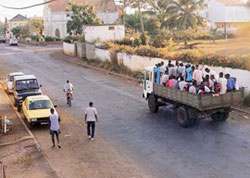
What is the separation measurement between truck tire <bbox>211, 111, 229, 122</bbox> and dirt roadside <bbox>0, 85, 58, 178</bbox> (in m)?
7.81

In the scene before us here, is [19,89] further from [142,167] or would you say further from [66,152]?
[142,167]

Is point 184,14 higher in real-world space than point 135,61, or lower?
higher

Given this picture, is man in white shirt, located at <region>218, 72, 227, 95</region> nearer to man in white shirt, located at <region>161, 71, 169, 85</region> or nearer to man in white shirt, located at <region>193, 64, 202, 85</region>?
man in white shirt, located at <region>193, 64, 202, 85</region>

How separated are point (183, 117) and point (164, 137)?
5.47ft

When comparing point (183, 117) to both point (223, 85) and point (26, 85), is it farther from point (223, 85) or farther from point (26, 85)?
point (26, 85)

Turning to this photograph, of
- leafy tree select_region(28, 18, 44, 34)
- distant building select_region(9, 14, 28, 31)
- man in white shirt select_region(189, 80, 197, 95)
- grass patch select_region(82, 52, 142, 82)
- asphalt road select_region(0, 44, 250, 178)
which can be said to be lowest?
asphalt road select_region(0, 44, 250, 178)

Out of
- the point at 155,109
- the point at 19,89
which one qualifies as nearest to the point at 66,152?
the point at 155,109

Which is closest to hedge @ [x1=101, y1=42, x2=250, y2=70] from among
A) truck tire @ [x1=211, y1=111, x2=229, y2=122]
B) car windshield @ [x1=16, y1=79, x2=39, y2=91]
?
truck tire @ [x1=211, y1=111, x2=229, y2=122]

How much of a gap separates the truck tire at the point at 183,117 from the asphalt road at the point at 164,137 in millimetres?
279

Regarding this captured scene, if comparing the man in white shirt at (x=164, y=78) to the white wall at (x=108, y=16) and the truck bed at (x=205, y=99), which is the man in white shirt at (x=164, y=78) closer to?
the truck bed at (x=205, y=99)

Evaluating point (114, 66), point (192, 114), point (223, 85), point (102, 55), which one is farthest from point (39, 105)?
point (102, 55)

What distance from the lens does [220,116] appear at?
16844 millimetres

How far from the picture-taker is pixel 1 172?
10.6 metres

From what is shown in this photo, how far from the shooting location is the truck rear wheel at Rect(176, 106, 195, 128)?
16.0m
